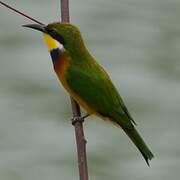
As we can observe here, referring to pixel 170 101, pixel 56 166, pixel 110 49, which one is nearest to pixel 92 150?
pixel 56 166

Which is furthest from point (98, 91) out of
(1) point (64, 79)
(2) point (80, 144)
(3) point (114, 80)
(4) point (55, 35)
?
(3) point (114, 80)

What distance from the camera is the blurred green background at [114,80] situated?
4.18m

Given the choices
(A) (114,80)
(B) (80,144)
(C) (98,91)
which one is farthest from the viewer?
(A) (114,80)

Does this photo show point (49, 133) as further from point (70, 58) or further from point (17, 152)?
point (70, 58)

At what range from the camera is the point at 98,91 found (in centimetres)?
270

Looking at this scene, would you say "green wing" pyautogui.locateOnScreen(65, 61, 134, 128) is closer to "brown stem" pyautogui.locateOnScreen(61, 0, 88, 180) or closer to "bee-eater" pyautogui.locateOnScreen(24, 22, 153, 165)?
"bee-eater" pyautogui.locateOnScreen(24, 22, 153, 165)

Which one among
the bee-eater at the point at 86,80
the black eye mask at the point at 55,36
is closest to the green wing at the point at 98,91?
the bee-eater at the point at 86,80

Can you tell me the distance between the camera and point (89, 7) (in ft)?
18.5

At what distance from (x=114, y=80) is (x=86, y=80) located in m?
1.93

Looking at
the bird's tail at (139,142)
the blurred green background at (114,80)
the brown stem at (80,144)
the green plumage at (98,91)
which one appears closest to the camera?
the brown stem at (80,144)

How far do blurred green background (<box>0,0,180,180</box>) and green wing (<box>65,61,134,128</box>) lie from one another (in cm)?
133

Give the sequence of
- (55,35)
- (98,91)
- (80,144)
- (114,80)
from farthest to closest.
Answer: (114,80) → (98,91) → (55,35) → (80,144)

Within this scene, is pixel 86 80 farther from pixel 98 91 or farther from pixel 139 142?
pixel 139 142

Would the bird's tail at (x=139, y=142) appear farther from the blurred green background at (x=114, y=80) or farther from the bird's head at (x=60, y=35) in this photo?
the blurred green background at (x=114, y=80)
